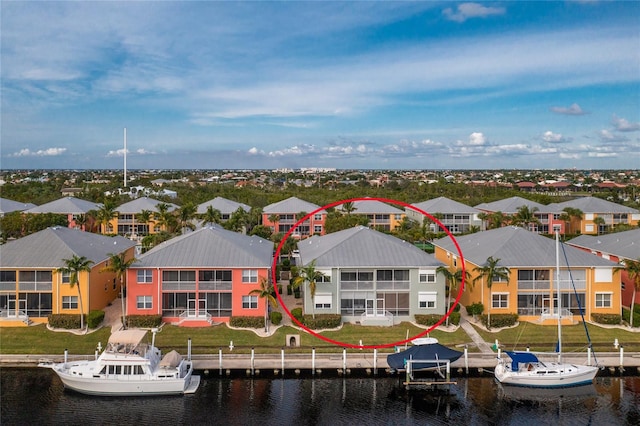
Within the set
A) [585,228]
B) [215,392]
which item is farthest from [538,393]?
[585,228]

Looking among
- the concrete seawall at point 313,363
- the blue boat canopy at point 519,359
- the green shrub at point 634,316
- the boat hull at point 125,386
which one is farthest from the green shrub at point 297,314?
the green shrub at point 634,316

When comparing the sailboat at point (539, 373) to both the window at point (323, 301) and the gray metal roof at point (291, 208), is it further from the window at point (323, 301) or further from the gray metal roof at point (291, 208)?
the gray metal roof at point (291, 208)

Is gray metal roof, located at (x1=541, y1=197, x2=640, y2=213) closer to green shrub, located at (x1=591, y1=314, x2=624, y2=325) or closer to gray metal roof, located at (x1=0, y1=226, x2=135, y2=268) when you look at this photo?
green shrub, located at (x1=591, y1=314, x2=624, y2=325)

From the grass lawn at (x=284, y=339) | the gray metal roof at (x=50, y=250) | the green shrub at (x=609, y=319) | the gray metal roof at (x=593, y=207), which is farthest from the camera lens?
the gray metal roof at (x=593, y=207)

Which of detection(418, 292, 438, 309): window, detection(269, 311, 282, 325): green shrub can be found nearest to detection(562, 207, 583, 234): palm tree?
detection(418, 292, 438, 309): window

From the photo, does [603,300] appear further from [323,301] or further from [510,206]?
[510,206]

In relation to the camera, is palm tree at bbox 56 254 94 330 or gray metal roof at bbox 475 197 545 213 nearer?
palm tree at bbox 56 254 94 330

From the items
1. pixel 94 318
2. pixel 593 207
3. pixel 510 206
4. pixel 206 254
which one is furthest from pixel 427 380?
pixel 593 207
